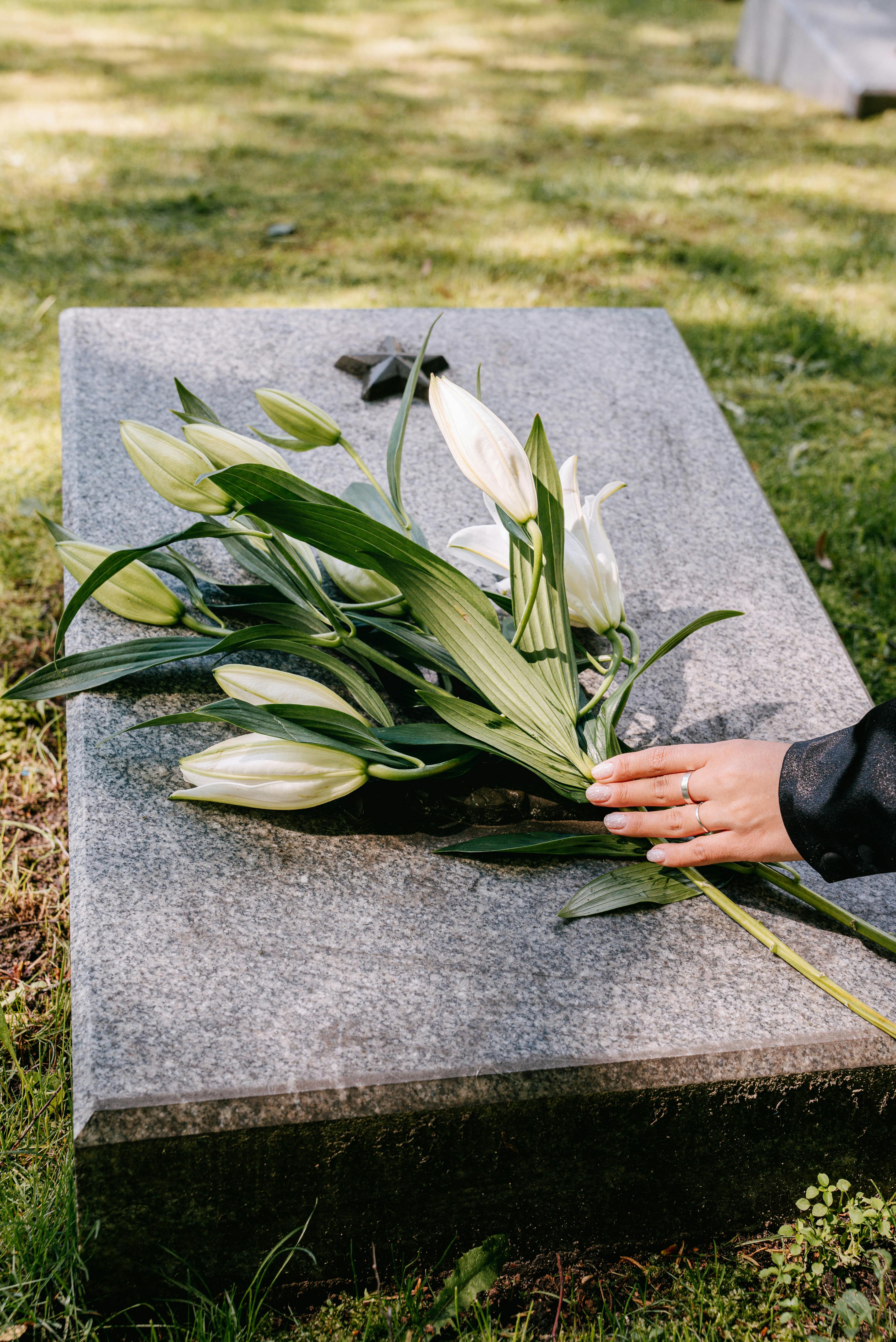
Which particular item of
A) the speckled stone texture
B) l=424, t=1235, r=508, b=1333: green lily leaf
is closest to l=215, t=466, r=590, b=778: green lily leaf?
the speckled stone texture

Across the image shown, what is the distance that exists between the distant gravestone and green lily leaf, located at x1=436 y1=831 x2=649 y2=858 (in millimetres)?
5442

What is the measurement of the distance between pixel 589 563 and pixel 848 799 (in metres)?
0.41

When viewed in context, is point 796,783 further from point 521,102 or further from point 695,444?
point 521,102

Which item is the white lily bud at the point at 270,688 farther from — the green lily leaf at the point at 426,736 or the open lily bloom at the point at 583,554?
the open lily bloom at the point at 583,554

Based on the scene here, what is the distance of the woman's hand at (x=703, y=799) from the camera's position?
1.20 m

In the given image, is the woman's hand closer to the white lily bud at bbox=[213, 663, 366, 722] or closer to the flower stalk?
the flower stalk

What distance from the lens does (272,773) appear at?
3.92ft

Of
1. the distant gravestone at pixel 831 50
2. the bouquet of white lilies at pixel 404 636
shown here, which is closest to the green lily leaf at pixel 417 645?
the bouquet of white lilies at pixel 404 636

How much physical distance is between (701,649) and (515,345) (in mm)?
1023

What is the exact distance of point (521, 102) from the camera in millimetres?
5613

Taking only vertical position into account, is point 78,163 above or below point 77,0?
below

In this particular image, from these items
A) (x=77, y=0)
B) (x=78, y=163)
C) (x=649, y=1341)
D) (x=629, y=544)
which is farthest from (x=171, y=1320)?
(x=77, y=0)

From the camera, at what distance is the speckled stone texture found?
107 cm

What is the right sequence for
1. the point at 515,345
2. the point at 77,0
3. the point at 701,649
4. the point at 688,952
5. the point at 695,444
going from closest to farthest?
the point at 688,952 < the point at 701,649 < the point at 695,444 < the point at 515,345 < the point at 77,0
